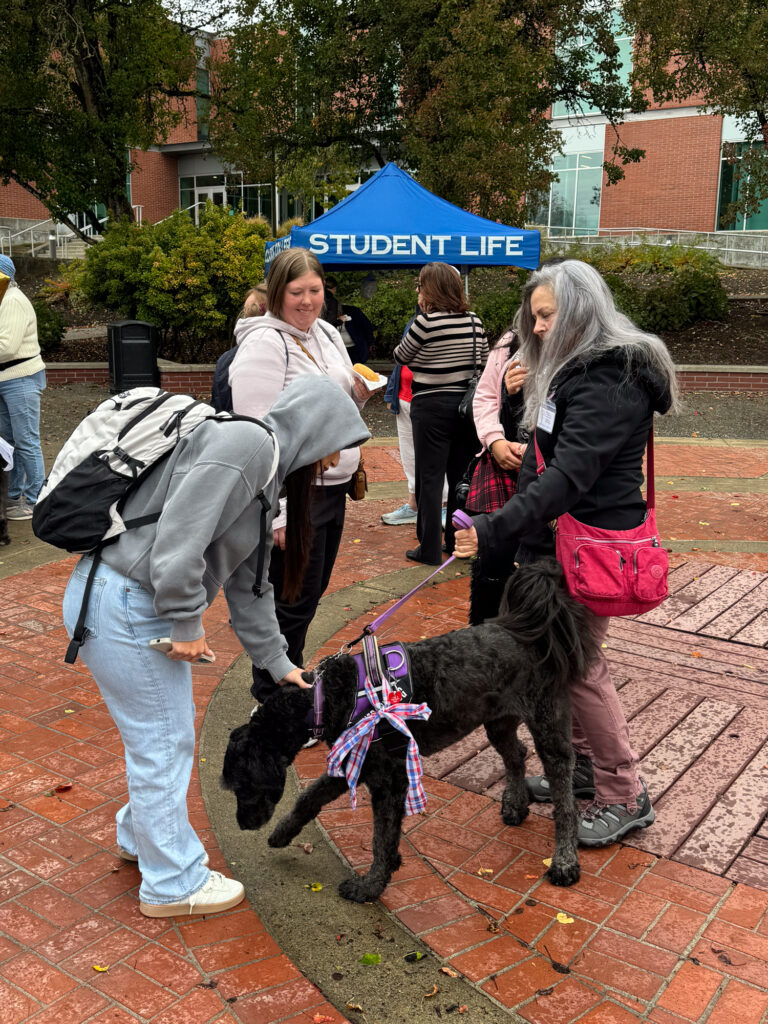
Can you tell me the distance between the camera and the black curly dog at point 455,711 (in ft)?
9.18

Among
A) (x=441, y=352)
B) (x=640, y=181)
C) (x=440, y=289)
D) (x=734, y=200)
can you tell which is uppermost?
(x=640, y=181)

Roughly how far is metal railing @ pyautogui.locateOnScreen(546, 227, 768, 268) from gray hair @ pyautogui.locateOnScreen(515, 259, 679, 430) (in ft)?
79.7

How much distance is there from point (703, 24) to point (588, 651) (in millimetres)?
14126

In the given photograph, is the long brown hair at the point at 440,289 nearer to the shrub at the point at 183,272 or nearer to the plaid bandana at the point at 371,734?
the plaid bandana at the point at 371,734

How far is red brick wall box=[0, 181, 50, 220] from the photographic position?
34594 millimetres

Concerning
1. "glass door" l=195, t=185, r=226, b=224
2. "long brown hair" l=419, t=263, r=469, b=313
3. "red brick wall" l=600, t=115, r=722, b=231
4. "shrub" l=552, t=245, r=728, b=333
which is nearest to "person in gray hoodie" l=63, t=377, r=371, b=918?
"long brown hair" l=419, t=263, r=469, b=313

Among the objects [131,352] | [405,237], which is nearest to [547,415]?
[405,237]

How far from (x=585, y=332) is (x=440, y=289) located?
3142 millimetres

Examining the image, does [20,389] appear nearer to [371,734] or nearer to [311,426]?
[311,426]

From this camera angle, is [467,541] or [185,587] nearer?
[185,587]

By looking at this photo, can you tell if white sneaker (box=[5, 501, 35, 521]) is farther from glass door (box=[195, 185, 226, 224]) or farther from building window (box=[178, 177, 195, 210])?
building window (box=[178, 177, 195, 210])

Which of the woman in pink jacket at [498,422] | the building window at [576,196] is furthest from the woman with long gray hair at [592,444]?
the building window at [576,196]

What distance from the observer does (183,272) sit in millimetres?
13320

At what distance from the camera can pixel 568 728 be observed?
3.10 m
